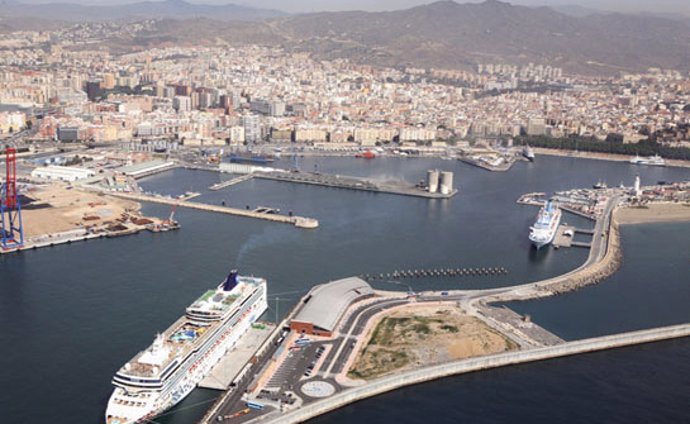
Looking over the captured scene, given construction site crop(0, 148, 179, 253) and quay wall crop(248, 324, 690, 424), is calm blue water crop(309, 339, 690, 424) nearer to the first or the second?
quay wall crop(248, 324, 690, 424)

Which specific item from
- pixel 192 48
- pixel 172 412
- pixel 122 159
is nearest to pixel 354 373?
pixel 172 412

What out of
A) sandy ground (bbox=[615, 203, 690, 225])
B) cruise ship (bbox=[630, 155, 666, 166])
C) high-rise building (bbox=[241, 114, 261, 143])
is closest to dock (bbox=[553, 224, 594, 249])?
sandy ground (bbox=[615, 203, 690, 225])

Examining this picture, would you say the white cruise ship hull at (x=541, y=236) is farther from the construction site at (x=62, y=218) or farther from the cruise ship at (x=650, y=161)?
the cruise ship at (x=650, y=161)

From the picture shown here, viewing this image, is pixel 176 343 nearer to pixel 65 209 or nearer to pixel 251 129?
pixel 65 209

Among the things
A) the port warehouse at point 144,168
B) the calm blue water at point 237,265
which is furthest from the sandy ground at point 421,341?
the port warehouse at point 144,168

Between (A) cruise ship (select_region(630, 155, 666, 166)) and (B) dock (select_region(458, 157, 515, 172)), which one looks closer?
(B) dock (select_region(458, 157, 515, 172))

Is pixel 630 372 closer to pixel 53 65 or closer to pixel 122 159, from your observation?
pixel 122 159
